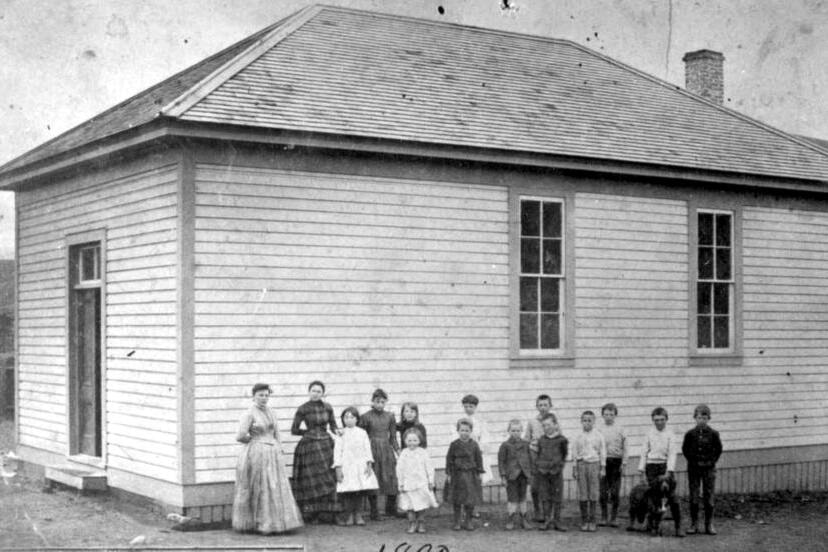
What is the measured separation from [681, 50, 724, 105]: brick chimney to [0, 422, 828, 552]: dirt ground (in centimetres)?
980

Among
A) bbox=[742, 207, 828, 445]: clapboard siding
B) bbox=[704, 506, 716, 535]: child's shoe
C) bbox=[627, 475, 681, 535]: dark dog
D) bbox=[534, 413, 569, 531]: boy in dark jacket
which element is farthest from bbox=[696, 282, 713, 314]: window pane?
bbox=[534, 413, 569, 531]: boy in dark jacket

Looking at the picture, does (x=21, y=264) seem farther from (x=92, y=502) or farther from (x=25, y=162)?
(x=92, y=502)

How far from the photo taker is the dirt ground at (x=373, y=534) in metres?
10.5

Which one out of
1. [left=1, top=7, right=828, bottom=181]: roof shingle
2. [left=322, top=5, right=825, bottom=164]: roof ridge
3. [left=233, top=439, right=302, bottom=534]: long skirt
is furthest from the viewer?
[left=322, top=5, right=825, bottom=164]: roof ridge

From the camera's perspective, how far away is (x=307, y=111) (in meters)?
12.4

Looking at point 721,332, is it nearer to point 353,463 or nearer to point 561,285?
point 561,285

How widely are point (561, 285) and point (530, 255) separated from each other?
0.63 m

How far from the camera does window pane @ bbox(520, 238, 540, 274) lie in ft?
45.5

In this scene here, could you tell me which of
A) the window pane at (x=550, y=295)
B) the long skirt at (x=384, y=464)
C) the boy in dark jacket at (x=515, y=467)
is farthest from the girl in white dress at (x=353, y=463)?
the window pane at (x=550, y=295)

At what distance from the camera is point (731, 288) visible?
1570 centimetres

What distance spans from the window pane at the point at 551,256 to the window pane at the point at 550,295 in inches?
5.4

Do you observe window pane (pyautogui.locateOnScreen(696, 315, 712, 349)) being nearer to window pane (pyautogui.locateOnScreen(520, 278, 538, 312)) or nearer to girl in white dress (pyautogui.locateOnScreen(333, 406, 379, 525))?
window pane (pyautogui.locateOnScreen(520, 278, 538, 312))

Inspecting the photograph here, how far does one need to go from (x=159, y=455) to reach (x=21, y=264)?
557cm

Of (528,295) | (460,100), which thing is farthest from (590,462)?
(460,100)
